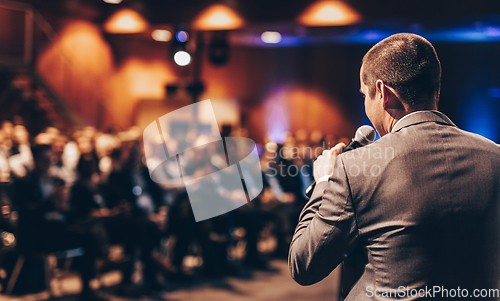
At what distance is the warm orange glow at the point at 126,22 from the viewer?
24.7 ft

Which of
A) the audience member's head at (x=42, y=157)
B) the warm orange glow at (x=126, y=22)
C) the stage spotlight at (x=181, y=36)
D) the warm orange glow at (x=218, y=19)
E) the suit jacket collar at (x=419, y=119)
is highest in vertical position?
the warm orange glow at (x=126, y=22)

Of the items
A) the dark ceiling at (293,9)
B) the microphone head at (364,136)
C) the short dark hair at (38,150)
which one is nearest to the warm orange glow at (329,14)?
the dark ceiling at (293,9)

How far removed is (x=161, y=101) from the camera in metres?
10.7

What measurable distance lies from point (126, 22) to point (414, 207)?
8.07 m

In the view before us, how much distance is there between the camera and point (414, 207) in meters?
0.77

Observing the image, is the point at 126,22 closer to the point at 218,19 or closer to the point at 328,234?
the point at 218,19

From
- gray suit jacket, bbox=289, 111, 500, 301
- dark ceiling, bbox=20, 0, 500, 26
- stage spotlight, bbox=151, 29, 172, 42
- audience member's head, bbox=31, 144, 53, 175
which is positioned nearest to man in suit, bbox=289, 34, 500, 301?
gray suit jacket, bbox=289, 111, 500, 301

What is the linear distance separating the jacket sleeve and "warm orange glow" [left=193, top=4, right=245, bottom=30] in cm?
637

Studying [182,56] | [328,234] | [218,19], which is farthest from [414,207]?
[182,56]

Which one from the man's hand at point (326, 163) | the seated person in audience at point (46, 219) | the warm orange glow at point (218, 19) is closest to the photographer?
the man's hand at point (326, 163)

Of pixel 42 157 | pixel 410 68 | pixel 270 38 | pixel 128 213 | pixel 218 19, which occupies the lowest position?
pixel 128 213

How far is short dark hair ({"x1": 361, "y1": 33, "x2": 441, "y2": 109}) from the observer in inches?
32.5

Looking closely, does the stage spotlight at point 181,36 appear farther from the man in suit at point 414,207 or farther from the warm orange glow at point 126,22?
the man in suit at point 414,207

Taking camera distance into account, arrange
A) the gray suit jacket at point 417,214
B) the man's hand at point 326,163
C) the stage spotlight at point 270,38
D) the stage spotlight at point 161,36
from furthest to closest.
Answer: the stage spotlight at point 161,36, the stage spotlight at point 270,38, the man's hand at point 326,163, the gray suit jacket at point 417,214
